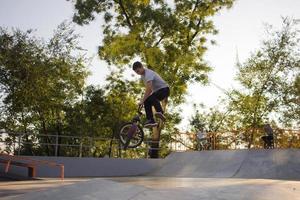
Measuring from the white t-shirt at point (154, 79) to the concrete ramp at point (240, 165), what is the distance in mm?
7775

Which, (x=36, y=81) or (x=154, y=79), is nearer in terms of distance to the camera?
(x=154, y=79)

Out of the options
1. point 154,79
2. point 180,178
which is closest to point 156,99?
point 154,79

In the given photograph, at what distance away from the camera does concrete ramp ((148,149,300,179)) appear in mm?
15016

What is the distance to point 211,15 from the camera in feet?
94.3

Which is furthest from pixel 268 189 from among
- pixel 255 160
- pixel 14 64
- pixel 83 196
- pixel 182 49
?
pixel 14 64

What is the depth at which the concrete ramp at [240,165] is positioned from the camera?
1502 cm

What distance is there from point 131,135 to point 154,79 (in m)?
1.67

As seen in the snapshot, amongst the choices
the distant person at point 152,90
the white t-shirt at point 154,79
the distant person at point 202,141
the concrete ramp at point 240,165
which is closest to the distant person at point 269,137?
the concrete ramp at point 240,165

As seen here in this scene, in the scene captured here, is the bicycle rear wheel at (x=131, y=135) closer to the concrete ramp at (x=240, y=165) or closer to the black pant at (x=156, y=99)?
the black pant at (x=156, y=99)

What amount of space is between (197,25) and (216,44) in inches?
76.8

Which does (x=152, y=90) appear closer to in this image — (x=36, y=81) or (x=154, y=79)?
(x=154, y=79)

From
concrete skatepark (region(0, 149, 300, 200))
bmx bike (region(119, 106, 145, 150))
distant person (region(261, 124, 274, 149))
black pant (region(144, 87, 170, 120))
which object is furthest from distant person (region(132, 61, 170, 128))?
distant person (region(261, 124, 274, 149))

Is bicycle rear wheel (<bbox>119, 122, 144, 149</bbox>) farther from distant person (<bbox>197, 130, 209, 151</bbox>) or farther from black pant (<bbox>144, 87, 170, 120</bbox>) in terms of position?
distant person (<bbox>197, 130, 209, 151</bbox>)

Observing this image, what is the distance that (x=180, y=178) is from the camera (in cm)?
1090
